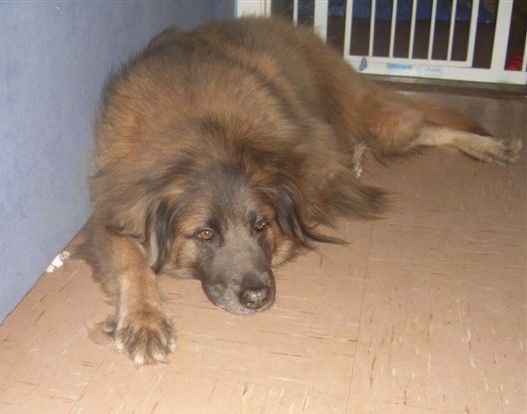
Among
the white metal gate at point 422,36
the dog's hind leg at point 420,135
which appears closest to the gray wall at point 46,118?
the dog's hind leg at point 420,135

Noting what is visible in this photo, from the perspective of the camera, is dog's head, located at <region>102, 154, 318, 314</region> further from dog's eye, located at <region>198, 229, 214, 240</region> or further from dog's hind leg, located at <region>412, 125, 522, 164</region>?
dog's hind leg, located at <region>412, 125, 522, 164</region>

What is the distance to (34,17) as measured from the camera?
1.97 metres

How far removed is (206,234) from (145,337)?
37 centimetres

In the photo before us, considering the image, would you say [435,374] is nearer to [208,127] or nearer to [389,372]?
[389,372]

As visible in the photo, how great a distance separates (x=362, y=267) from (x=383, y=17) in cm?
445

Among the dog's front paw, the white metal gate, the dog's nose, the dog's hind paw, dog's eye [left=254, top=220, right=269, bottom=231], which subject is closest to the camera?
the dog's front paw

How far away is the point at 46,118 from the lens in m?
2.12

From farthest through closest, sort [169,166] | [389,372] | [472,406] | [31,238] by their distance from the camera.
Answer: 1. [31,238]
2. [169,166]
3. [389,372]
4. [472,406]

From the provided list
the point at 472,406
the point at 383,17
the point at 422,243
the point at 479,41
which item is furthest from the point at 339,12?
the point at 472,406

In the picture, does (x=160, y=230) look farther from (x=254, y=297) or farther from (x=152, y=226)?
(x=254, y=297)

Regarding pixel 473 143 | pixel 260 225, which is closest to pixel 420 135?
pixel 473 143

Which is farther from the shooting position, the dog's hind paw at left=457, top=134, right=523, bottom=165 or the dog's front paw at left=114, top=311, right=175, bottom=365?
the dog's hind paw at left=457, top=134, right=523, bottom=165

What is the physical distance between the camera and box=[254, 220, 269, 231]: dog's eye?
200cm

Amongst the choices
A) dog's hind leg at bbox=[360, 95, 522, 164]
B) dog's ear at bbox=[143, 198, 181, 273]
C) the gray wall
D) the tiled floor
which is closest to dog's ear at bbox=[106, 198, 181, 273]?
dog's ear at bbox=[143, 198, 181, 273]
